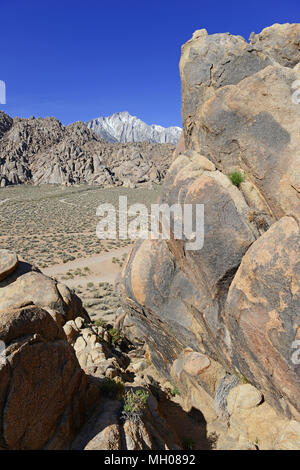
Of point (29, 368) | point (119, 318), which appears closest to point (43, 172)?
point (119, 318)

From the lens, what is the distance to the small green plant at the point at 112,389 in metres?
7.58

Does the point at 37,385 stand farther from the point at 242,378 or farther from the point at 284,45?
the point at 284,45

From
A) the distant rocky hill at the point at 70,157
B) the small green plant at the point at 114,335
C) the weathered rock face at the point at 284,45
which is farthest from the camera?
the distant rocky hill at the point at 70,157

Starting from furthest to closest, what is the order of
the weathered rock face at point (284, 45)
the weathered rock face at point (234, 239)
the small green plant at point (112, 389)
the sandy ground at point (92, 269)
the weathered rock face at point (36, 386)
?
the sandy ground at point (92, 269) → the weathered rock face at point (284, 45) → the small green plant at point (112, 389) → the weathered rock face at point (234, 239) → the weathered rock face at point (36, 386)

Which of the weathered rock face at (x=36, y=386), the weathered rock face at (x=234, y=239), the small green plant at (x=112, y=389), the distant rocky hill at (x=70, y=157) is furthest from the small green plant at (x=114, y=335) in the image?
the distant rocky hill at (x=70, y=157)

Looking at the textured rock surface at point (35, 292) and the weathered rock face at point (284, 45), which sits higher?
the weathered rock face at point (284, 45)

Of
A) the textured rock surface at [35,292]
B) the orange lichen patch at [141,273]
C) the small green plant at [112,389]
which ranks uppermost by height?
the orange lichen patch at [141,273]

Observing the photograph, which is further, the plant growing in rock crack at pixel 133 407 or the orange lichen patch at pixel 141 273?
the orange lichen patch at pixel 141 273

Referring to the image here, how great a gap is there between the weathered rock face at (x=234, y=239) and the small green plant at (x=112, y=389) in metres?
2.78

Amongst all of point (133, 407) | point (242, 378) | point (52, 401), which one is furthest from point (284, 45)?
point (52, 401)

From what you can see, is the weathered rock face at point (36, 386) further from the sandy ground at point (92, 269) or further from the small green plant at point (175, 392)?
the sandy ground at point (92, 269)

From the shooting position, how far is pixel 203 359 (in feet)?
30.7

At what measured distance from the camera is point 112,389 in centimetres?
777

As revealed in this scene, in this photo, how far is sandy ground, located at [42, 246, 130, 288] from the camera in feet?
80.0
